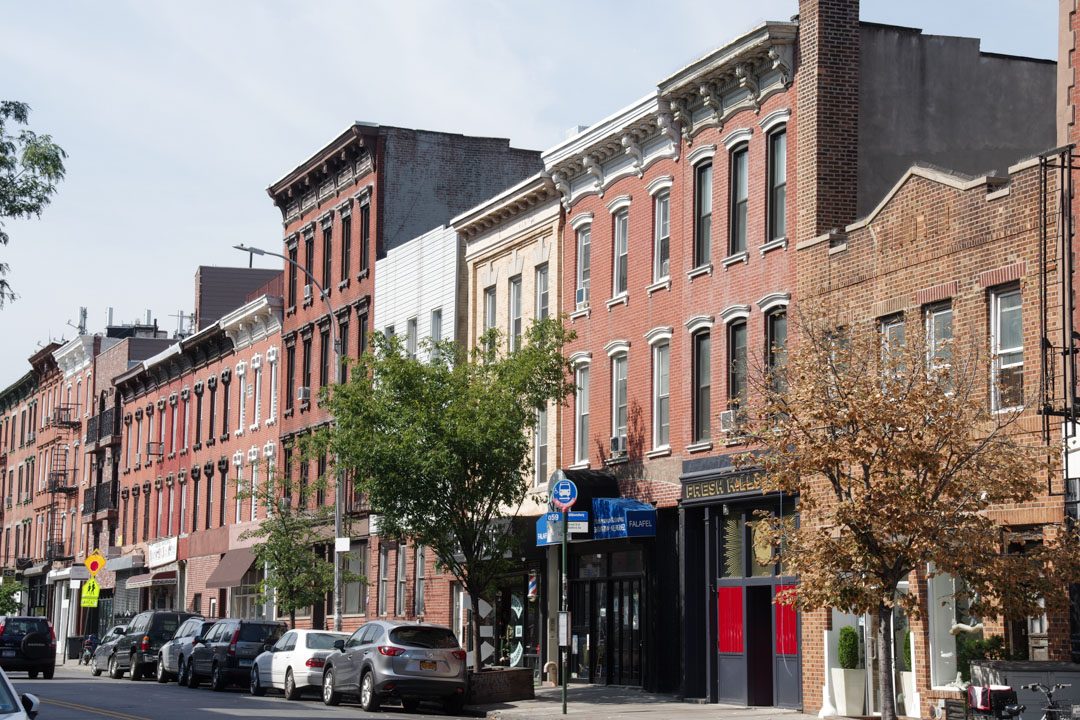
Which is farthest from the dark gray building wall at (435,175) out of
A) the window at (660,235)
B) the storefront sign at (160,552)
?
the storefront sign at (160,552)

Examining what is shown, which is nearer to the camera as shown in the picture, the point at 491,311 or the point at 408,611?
the point at 491,311

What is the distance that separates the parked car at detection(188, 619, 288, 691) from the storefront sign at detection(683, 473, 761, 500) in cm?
1121

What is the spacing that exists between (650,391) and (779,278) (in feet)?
16.5

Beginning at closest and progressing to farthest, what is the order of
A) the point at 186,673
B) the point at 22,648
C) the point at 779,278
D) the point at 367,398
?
the point at 779,278, the point at 367,398, the point at 186,673, the point at 22,648

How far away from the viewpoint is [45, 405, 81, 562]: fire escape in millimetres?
80812

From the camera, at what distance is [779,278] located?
28.0m

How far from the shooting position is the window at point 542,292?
37.3 metres

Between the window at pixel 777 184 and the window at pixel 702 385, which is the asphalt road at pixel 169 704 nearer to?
the window at pixel 702 385

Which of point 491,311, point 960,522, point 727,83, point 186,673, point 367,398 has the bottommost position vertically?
point 186,673

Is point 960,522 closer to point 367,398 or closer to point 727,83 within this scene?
point 727,83

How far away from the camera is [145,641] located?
140ft

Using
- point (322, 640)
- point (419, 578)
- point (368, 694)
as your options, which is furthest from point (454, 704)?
point (419, 578)

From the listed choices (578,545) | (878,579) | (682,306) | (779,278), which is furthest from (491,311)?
(878,579)

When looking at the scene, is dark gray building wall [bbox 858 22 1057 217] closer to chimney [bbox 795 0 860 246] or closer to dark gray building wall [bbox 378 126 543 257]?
chimney [bbox 795 0 860 246]
